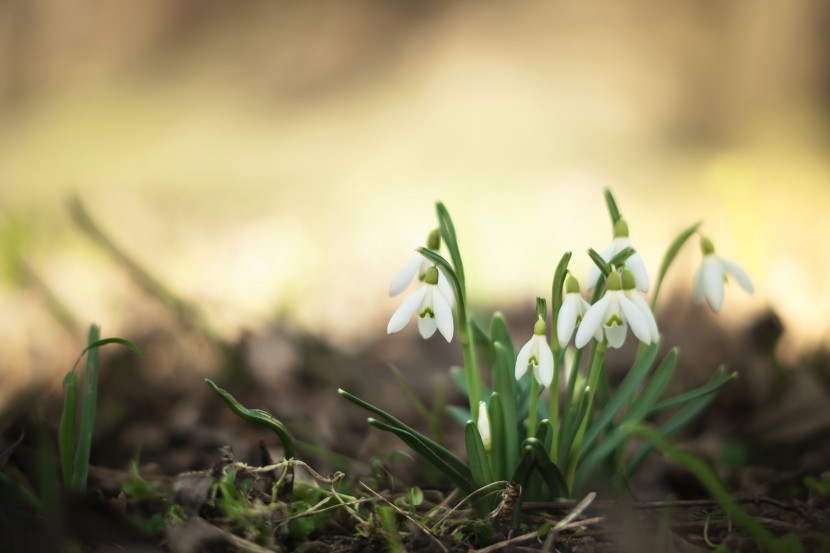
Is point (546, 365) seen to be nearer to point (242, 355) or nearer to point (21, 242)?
point (242, 355)

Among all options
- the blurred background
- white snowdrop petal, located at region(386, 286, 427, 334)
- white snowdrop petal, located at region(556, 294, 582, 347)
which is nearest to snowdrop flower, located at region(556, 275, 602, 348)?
white snowdrop petal, located at region(556, 294, 582, 347)

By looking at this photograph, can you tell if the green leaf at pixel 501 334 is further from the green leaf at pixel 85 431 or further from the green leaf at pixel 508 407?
the green leaf at pixel 85 431

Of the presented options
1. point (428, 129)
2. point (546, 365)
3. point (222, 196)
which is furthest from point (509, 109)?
point (546, 365)

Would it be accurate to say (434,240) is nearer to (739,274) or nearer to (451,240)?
(451,240)

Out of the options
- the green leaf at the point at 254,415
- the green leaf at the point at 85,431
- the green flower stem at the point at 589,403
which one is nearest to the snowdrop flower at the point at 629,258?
the green flower stem at the point at 589,403

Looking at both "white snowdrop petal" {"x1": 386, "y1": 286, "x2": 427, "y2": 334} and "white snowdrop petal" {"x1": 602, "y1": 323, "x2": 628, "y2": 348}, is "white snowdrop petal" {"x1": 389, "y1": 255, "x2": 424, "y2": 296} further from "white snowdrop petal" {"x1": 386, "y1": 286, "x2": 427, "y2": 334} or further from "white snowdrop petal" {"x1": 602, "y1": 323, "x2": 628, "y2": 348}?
"white snowdrop petal" {"x1": 602, "y1": 323, "x2": 628, "y2": 348}

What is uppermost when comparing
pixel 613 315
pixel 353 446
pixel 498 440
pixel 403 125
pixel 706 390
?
pixel 403 125

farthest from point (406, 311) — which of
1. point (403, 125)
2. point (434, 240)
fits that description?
point (403, 125)
